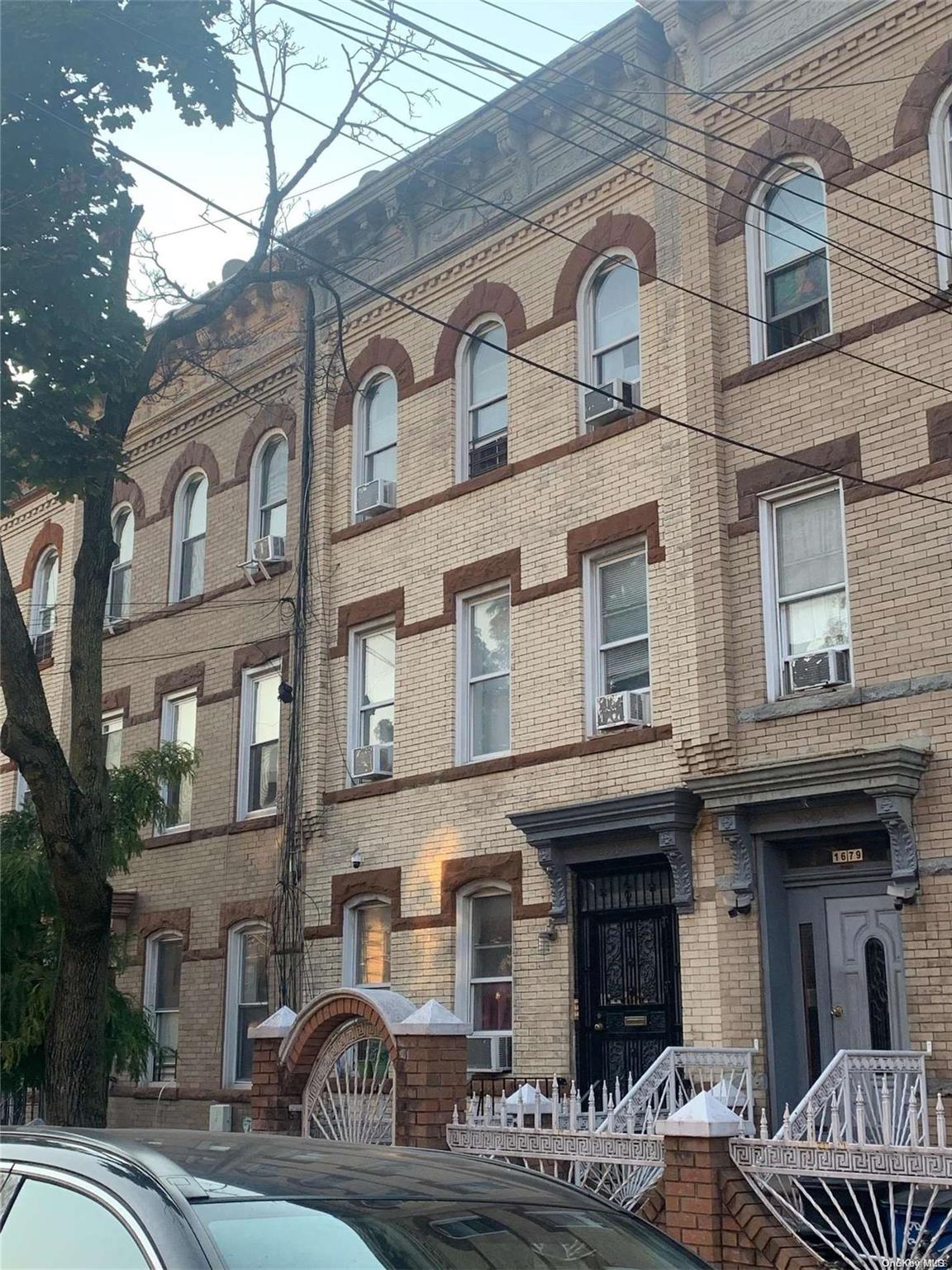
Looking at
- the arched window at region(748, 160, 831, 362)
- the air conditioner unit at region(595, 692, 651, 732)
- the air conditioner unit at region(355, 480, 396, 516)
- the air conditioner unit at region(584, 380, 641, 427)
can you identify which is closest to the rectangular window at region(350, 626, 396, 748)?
the air conditioner unit at region(355, 480, 396, 516)

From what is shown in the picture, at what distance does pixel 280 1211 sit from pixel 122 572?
20328mm

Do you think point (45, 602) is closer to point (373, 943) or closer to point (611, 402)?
point (373, 943)

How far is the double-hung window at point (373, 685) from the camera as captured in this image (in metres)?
17.9

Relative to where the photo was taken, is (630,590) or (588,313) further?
(588,313)

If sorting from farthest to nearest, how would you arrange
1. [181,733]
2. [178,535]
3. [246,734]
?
1. [178,535]
2. [181,733]
3. [246,734]

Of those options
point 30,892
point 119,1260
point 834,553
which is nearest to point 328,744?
point 30,892

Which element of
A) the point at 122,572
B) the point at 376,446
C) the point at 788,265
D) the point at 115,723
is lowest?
the point at 115,723

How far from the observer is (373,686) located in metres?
18.2

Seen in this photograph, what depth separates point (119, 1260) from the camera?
3.52 m

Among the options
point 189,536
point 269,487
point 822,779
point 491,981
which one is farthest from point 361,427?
point 822,779

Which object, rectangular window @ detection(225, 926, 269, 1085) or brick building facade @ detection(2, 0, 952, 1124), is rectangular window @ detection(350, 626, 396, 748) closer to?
brick building facade @ detection(2, 0, 952, 1124)

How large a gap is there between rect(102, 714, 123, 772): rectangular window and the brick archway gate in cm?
1036

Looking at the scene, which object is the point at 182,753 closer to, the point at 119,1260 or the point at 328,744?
the point at 328,744

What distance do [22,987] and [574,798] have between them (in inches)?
234
